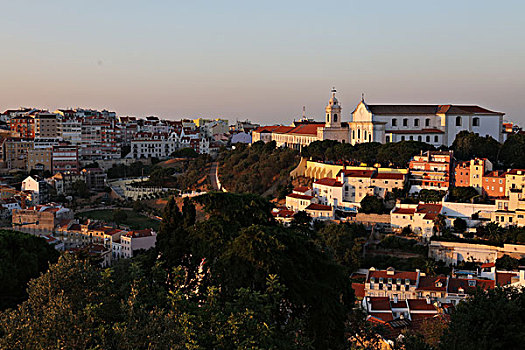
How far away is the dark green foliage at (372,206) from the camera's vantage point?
27.0m

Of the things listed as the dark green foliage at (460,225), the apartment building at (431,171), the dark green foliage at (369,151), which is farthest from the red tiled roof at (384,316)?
the dark green foliage at (369,151)

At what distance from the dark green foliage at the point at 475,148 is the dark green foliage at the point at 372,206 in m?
7.48

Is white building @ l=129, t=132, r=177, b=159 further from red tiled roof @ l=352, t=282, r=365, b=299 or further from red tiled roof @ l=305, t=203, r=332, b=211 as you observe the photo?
red tiled roof @ l=352, t=282, r=365, b=299

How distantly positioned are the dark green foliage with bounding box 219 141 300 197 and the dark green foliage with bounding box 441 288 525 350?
1087 inches

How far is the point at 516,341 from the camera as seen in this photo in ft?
26.0

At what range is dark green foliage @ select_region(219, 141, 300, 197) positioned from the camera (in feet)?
127

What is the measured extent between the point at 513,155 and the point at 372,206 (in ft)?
28.9

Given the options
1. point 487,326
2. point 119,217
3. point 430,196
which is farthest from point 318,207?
point 487,326

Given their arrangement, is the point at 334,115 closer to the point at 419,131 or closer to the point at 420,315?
the point at 419,131

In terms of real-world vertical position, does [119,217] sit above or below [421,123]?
below

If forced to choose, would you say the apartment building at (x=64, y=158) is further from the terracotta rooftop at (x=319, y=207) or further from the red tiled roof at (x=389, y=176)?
the red tiled roof at (x=389, y=176)

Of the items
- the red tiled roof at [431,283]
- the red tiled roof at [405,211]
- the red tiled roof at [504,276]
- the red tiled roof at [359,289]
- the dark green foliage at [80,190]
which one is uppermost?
the red tiled roof at [405,211]

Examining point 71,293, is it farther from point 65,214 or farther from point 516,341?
point 65,214

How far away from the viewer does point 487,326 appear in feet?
26.3
